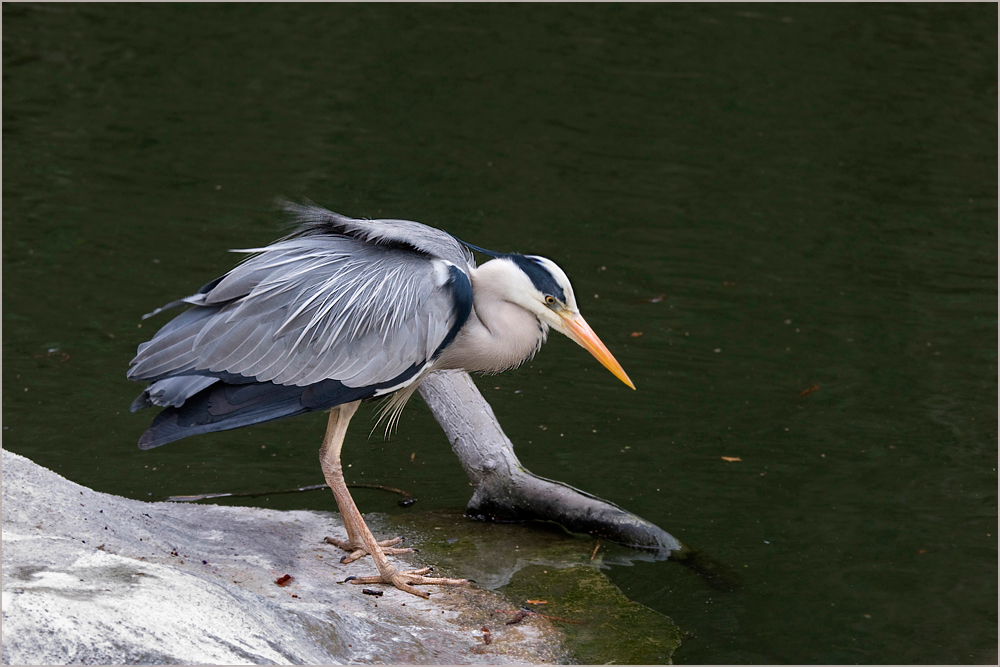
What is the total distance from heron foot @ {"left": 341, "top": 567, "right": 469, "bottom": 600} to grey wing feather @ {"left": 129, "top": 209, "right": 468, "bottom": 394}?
0.88 m

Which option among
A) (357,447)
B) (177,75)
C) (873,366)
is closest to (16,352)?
(357,447)

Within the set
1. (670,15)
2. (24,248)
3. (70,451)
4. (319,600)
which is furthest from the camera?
(670,15)

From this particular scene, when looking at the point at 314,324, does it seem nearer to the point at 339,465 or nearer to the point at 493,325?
the point at 339,465

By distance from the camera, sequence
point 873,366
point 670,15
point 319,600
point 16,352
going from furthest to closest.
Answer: point 670,15
point 873,366
point 16,352
point 319,600

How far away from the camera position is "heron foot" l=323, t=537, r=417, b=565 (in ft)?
17.5

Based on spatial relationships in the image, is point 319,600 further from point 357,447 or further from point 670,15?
point 670,15

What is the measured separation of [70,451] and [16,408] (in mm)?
664

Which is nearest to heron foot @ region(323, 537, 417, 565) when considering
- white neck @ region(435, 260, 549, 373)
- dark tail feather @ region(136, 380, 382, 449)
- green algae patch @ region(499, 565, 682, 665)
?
green algae patch @ region(499, 565, 682, 665)

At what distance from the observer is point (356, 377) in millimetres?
4977

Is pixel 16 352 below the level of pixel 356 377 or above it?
below

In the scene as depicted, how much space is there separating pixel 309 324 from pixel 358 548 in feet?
3.75

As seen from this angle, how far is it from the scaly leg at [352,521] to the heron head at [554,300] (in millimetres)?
930

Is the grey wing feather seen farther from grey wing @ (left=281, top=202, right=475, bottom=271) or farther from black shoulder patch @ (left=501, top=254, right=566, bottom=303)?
black shoulder patch @ (left=501, top=254, right=566, bottom=303)


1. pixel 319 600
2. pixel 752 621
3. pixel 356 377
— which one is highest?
pixel 356 377
